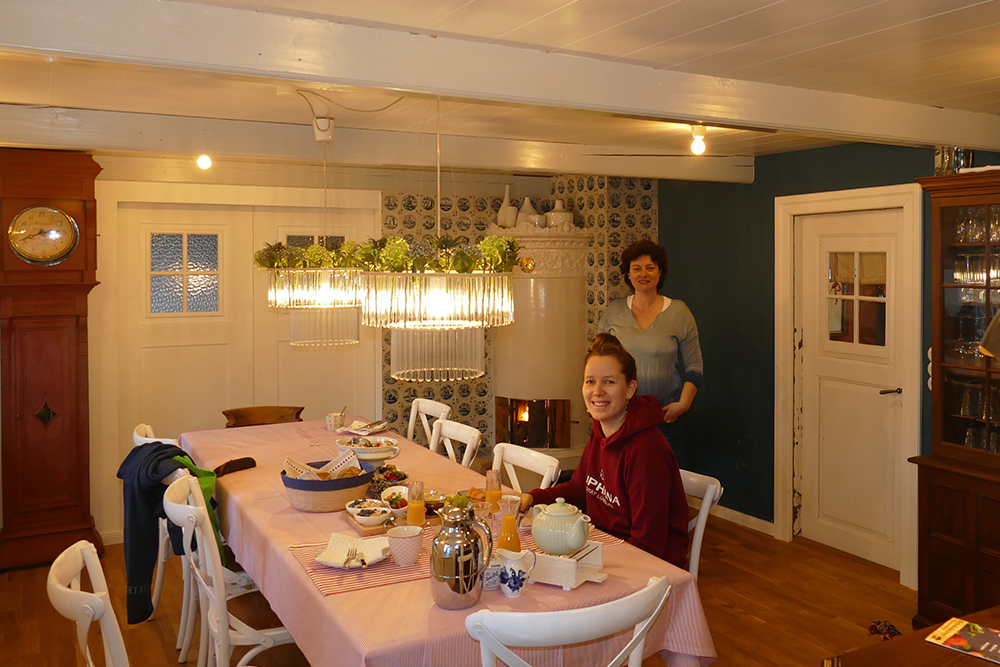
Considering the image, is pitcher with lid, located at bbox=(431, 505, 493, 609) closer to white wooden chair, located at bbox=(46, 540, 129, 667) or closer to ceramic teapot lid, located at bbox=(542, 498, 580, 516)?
ceramic teapot lid, located at bbox=(542, 498, 580, 516)

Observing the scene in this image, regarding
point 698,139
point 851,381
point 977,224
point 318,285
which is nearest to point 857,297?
point 851,381

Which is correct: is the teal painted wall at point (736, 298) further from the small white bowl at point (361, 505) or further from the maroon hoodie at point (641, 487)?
the small white bowl at point (361, 505)

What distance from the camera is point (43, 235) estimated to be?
14.9 feet

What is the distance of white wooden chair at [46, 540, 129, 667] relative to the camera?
1.89 m

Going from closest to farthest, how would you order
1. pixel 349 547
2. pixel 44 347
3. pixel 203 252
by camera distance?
pixel 349 547 → pixel 44 347 → pixel 203 252

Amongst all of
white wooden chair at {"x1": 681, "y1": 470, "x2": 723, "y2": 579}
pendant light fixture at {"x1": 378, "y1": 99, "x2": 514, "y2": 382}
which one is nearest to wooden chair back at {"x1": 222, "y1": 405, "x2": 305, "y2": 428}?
pendant light fixture at {"x1": 378, "y1": 99, "x2": 514, "y2": 382}

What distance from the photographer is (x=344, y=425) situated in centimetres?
449

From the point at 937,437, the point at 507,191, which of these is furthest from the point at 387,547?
the point at 507,191

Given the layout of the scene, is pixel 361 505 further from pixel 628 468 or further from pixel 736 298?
Answer: pixel 736 298

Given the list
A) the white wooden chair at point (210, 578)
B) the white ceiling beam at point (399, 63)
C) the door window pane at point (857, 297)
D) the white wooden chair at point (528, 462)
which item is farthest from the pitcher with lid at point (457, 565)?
the door window pane at point (857, 297)

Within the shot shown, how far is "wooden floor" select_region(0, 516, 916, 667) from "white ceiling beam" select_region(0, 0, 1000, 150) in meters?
2.15

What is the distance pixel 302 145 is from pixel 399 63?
188cm

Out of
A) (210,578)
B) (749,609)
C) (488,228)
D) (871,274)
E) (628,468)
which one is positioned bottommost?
(749,609)

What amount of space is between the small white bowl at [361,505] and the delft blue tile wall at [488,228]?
2769mm
